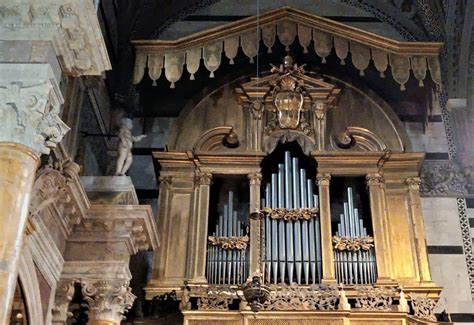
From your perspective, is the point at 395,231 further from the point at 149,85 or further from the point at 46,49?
the point at 46,49

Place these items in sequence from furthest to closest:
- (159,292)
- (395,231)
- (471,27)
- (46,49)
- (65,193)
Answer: (471,27) → (395,231) → (159,292) → (65,193) → (46,49)

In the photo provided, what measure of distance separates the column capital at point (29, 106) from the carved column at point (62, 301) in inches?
110

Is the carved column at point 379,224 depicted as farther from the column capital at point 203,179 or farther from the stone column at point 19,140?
the stone column at point 19,140

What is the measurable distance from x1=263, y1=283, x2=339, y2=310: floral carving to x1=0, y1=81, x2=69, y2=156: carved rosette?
412 cm

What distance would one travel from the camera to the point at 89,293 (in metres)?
8.12

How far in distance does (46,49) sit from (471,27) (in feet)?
25.5

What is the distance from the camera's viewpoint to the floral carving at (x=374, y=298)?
899 cm

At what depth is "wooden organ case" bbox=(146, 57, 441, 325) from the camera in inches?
356

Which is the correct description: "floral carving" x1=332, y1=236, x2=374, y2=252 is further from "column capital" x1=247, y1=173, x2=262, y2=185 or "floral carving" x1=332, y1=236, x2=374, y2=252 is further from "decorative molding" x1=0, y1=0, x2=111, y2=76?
"decorative molding" x1=0, y1=0, x2=111, y2=76

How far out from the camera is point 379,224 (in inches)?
392

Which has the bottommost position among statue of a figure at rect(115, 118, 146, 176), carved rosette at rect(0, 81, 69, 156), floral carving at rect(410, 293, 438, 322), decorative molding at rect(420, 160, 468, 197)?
floral carving at rect(410, 293, 438, 322)

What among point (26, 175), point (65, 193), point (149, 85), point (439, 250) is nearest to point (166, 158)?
point (149, 85)

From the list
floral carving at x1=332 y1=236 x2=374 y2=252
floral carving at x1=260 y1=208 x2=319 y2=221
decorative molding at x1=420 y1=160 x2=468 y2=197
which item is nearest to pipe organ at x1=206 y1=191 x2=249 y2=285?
floral carving at x1=260 y1=208 x2=319 y2=221

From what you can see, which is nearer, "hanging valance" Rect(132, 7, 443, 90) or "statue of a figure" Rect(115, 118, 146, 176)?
"statue of a figure" Rect(115, 118, 146, 176)
